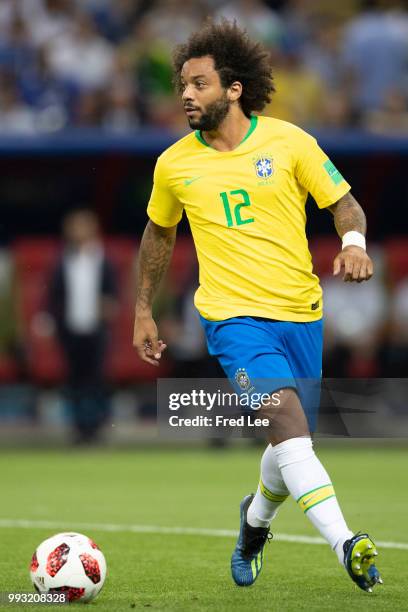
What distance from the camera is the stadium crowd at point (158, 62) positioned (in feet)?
55.4

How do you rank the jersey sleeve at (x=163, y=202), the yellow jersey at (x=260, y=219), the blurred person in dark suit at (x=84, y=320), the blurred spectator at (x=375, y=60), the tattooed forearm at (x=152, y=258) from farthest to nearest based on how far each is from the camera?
the blurred spectator at (x=375, y=60), the blurred person in dark suit at (x=84, y=320), the tattooed forearm at (x=152, y=258), the jersey sleeve at (x=163, y=202), the yellow jersey at (x=260, y=219)

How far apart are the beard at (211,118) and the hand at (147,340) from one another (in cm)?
100

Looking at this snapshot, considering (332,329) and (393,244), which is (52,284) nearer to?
(332,329)

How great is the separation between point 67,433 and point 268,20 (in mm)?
5964

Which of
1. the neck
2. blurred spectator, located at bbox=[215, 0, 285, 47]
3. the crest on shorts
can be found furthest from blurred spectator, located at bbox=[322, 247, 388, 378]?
the crest on shorts

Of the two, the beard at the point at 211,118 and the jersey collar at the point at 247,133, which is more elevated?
the beard at the point at 211,118

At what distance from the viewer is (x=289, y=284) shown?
674cm

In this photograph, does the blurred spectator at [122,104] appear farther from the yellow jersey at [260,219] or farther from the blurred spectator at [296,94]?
the yellow jersey at [260,219]

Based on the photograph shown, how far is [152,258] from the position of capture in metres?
7.22

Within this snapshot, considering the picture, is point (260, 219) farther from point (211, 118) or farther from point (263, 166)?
point (211, 118)

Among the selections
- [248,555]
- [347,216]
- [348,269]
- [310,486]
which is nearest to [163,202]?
[347,216]

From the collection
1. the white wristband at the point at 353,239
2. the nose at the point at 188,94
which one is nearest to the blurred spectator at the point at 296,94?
the nose at the point at 188,94

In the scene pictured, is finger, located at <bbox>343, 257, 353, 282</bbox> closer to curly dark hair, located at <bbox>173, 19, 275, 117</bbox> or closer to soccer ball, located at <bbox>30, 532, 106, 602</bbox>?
curly dark hair, located at <bbox>173, 19, 275, 117</bbox>

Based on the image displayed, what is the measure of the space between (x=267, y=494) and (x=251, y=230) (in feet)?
4.33
